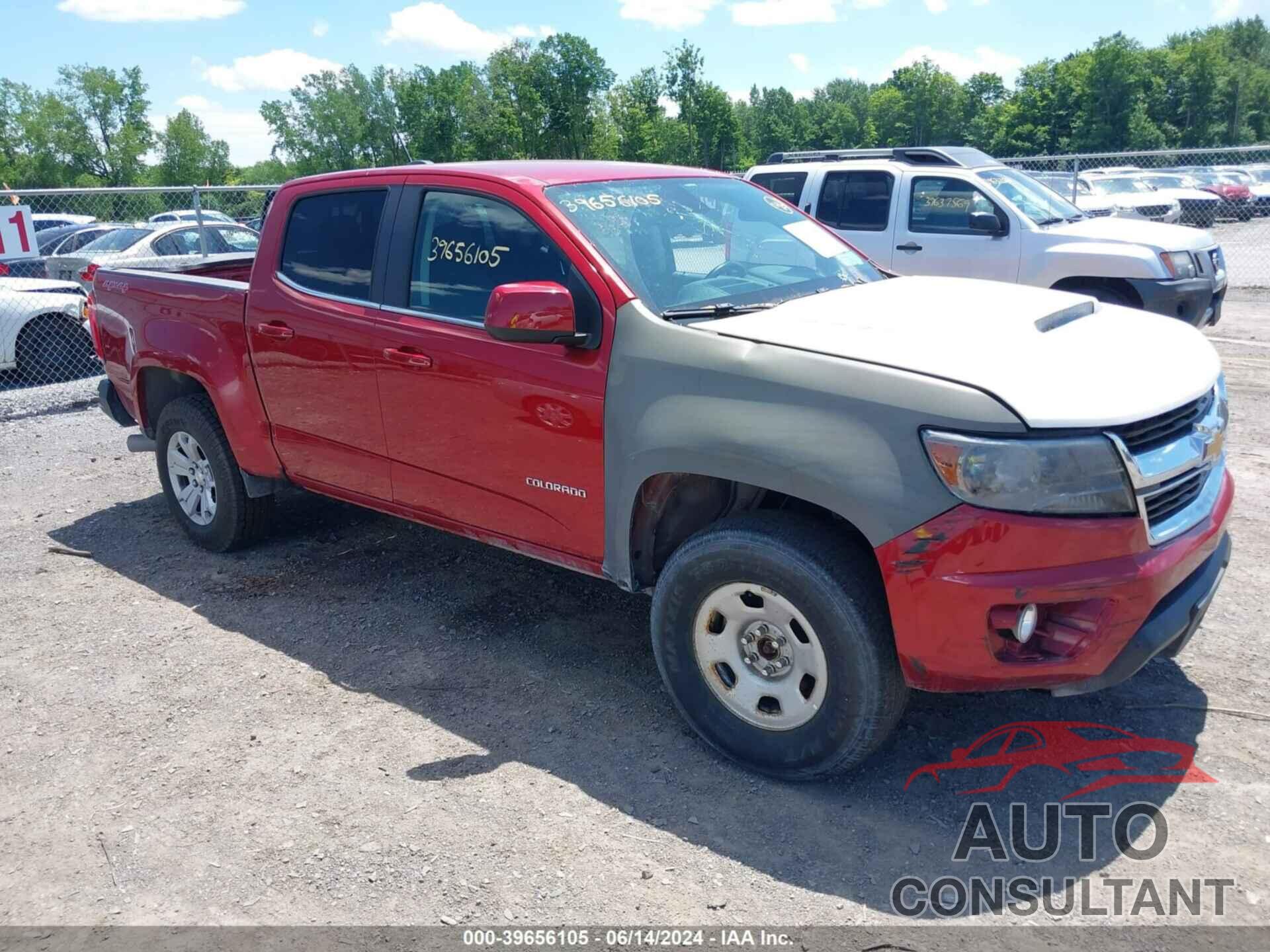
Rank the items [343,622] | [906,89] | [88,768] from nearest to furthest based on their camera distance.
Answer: [88,768] → [343,622] → [906,89]

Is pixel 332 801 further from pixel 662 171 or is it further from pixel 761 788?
pixel 662 171

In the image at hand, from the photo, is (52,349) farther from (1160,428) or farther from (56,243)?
(56,243)

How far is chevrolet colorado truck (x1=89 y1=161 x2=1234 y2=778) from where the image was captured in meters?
2.83

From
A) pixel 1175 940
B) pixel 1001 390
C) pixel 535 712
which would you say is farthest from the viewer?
pixel 535 712

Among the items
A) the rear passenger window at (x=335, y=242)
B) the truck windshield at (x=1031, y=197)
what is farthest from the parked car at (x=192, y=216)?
the rear passenger window at (x=335, y=242)

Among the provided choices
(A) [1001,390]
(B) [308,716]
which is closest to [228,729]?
(B) [308,716]

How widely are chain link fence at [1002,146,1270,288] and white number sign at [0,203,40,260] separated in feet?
43.7

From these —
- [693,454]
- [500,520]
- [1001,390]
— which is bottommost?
[500,520]

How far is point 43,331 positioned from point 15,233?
1043mm

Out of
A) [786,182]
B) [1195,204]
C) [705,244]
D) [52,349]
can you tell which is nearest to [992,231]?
[786,182]

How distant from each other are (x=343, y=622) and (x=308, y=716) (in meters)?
0.85

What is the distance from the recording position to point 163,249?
564 inches

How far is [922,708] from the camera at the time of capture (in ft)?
12.4

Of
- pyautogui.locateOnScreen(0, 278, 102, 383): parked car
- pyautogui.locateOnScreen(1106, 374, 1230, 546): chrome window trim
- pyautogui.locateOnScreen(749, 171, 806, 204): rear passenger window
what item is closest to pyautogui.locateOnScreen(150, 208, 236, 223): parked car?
pyautogui.locateOnScreen(0, 278, 102, 383): parked car
